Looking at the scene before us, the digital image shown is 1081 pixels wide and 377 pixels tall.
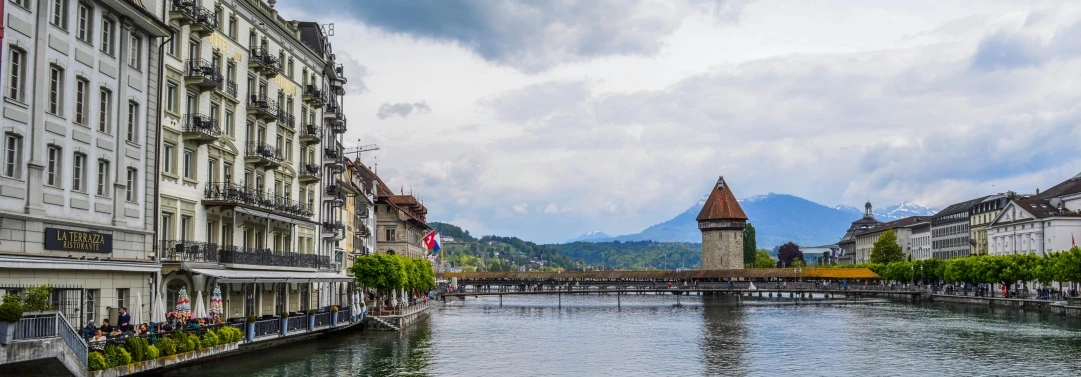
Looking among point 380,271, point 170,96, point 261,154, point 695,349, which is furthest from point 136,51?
point 380,271

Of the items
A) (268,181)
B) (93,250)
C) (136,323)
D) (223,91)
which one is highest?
(223,91)

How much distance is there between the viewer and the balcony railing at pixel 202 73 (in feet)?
141

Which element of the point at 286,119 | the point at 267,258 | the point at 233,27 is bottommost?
the point at 267,258

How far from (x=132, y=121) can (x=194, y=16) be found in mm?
7448

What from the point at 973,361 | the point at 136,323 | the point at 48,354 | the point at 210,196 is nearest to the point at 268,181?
the point at 210,196

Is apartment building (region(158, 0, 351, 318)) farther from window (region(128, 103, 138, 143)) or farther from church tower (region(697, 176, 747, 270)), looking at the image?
church tower (region(697, 176, 747, 270))

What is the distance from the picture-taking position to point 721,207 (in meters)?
175

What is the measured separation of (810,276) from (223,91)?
367 feet

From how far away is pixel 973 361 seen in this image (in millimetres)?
48312

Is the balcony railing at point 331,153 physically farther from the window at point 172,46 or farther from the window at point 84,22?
the window at point 84,22

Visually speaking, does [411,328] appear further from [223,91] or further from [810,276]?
[810,276]

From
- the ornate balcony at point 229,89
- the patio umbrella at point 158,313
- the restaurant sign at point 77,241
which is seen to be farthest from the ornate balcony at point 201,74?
the patio umbrella at point 158,313

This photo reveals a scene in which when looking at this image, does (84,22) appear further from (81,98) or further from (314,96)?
(314,96)

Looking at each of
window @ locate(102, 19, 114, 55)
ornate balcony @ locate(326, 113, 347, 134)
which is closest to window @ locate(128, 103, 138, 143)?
window @ locate(102, 19, 114, 55)
